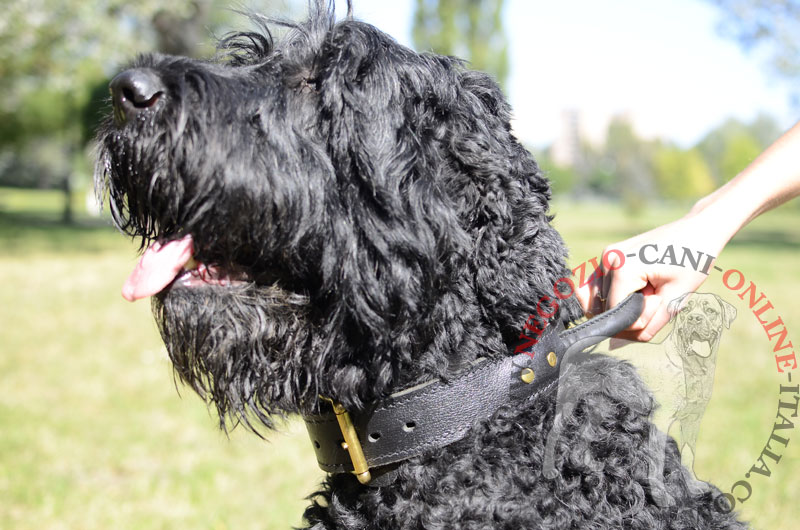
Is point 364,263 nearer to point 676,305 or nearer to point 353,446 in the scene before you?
point 353,446

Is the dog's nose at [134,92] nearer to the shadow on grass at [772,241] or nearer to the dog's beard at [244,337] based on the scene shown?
the dog's beard at [244,337]

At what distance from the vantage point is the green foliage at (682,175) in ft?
126

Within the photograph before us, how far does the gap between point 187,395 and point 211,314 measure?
531cm

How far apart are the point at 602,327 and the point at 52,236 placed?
85.4 feet

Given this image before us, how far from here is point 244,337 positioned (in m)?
1.86

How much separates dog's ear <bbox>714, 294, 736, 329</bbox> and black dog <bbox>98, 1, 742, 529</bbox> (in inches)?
15.3

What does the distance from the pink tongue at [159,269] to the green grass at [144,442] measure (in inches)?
20.7

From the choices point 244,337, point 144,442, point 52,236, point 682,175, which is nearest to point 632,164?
point 682,175

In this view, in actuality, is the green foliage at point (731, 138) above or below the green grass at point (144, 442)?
above

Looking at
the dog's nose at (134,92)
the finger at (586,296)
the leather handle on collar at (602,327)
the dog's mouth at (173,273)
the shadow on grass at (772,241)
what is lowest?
the leather handle on collar at (602,327)

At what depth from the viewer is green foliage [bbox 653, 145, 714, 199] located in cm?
3844

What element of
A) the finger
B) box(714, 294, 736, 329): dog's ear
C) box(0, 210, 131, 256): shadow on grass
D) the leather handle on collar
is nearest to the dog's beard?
the leather handle on collar

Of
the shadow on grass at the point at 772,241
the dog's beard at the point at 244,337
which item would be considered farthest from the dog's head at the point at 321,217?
the shadow on grass at the point at 772,241

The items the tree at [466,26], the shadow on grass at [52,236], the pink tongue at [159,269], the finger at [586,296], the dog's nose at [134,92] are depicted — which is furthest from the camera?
the tree at [466,26]
